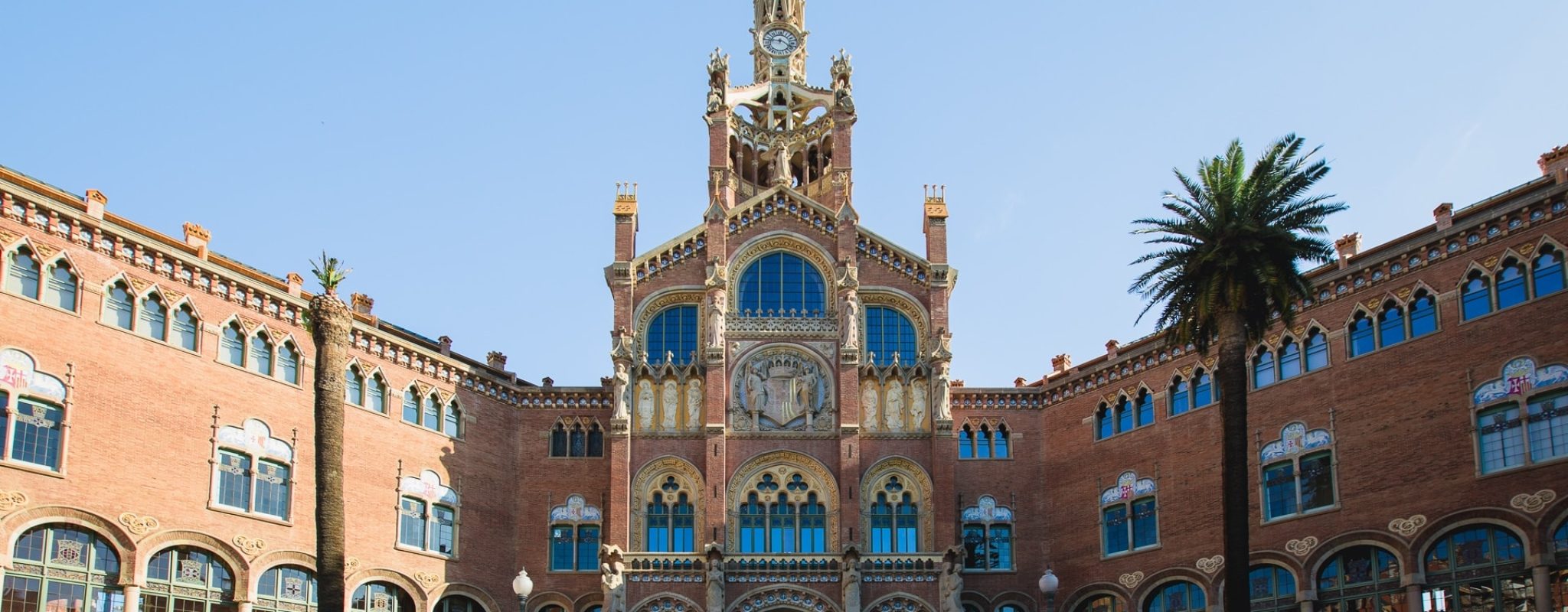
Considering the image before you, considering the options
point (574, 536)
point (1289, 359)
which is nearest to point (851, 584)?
point (574, 536)

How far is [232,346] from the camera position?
161 ft

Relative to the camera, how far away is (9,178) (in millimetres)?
42719

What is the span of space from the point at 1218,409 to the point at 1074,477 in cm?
724

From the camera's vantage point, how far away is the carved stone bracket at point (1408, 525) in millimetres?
45188

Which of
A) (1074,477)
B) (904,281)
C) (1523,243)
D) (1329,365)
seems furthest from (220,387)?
(1523,243)

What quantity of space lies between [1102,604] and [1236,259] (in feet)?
59.6

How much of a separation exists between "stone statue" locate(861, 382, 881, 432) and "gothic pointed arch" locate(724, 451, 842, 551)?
2.26 meters

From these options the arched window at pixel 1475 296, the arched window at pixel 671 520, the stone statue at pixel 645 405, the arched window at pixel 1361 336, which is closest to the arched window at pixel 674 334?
the stone statue at pixel 645 405

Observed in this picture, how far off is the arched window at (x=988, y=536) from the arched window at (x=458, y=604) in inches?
680

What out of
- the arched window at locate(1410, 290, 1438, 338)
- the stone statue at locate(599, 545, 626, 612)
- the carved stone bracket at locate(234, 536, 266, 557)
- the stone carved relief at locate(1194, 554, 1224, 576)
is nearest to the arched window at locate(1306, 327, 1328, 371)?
the arched window at locate(1410, 290, 1438, 338)

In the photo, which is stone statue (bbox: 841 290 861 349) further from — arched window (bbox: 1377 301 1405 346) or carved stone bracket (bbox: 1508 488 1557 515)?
carved stone bracket (bbox: 1508 488 1557 515)

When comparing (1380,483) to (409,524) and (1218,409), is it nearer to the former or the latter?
(1218,409)

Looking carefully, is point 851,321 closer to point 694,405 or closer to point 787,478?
point 787,478

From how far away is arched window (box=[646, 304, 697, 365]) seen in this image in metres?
59.6
